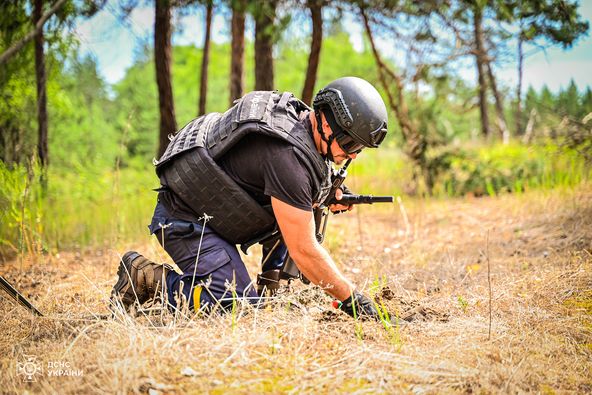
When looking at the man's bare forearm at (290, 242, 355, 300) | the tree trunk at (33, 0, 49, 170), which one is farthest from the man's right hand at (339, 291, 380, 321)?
the tree trunk at (33, 0, 49, 170)

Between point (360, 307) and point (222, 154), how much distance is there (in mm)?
1186

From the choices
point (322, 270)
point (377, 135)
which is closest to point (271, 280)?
point (322, 270)

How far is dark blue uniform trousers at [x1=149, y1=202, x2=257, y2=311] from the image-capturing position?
→ 3.31m

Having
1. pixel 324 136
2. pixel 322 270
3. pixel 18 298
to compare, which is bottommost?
pixel 18 298

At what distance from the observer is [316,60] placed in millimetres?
7605

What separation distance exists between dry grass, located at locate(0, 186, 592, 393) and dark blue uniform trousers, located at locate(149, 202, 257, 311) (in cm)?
22

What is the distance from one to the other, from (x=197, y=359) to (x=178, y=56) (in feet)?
96.7

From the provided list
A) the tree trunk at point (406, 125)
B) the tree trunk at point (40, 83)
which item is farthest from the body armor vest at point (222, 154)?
the tree trunk at point (406, 125)

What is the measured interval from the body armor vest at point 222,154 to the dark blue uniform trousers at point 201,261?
9 centimetres

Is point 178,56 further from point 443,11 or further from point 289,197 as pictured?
point 289,197

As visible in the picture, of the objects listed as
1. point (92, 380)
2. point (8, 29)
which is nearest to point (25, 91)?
point (8, 29)

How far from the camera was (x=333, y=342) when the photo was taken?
2.79 meters

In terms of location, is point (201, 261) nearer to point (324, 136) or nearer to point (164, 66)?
point (324, 136)

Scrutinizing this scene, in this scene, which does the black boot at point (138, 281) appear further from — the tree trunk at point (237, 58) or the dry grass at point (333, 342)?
the tree trunk at point (237, 58)
